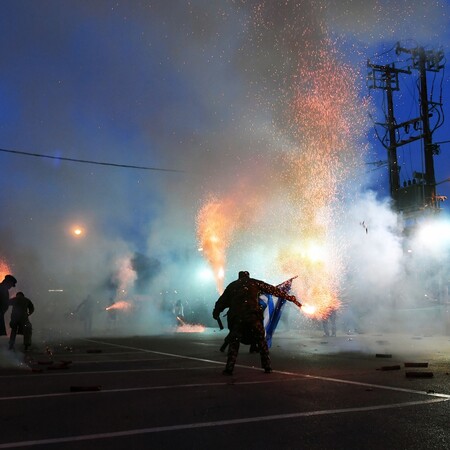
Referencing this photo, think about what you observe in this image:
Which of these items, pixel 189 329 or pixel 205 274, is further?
pixel 205 274

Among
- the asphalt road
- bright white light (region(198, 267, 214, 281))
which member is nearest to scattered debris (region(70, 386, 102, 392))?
the asphalt road

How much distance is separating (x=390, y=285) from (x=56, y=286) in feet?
58.9

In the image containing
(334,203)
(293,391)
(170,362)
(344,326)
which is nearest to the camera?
(293,391)

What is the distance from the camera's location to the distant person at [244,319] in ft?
26.4

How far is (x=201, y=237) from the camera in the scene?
103 feet

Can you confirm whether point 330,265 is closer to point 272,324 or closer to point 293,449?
point 272,324

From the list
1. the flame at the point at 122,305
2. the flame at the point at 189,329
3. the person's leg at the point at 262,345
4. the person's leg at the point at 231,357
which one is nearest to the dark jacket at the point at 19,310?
the person's leg at the point at 231,357

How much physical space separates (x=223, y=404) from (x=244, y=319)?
8.57 feet

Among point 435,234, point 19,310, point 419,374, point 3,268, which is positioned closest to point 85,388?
point 419,374

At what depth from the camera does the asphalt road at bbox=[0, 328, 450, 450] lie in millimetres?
4230

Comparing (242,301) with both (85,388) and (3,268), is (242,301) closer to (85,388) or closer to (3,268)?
(85,388)

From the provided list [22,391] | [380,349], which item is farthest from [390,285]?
[22,391]

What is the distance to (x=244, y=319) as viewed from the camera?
8.20m

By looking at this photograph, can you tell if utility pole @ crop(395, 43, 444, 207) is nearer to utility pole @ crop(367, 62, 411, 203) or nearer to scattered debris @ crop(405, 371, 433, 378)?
utility pole @ crop(367, 62, 411, 203)
